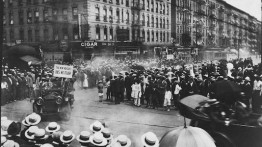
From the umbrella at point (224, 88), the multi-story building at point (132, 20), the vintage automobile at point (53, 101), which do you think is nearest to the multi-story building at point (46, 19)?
the multi-story building at point (132, 20)

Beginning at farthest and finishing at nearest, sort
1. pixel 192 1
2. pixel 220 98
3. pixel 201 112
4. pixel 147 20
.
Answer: pixel 147 20 → pixel 192 1 → pixel 220 98 → pixel 201 112

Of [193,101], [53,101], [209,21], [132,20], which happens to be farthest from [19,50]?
[193,101]

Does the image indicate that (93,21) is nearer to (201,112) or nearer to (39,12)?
(39,12)

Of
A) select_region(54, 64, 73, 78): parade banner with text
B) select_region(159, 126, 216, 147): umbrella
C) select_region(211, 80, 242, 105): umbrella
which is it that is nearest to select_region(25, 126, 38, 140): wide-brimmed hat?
select_region(159, 126, 216, 147): umbrella

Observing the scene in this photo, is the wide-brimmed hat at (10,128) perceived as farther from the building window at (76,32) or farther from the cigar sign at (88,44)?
the building window at (76,32)

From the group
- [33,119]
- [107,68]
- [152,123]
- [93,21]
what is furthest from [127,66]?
[33,119]

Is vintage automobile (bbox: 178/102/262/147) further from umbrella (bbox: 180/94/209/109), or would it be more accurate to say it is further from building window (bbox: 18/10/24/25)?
building window (bbox: 18/10/24/25)
